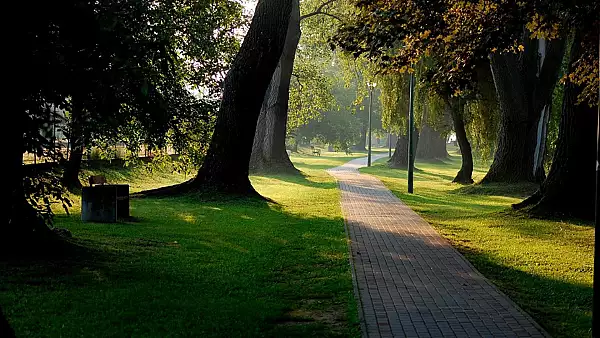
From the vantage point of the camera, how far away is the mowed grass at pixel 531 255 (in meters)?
7.83

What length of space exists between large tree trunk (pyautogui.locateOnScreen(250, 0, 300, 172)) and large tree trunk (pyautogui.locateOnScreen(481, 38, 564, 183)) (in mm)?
12802

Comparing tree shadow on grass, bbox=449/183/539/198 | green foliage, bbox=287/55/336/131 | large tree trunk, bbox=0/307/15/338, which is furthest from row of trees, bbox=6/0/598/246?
green foliage, bbox=287/55/336/131

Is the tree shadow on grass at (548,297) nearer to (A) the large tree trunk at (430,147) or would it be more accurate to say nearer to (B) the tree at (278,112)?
(B) the tree at (278,112)

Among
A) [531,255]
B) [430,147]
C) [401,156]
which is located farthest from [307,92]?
[531,255]

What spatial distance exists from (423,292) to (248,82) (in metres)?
12.4

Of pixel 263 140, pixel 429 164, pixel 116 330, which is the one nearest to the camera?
pixel 116 330

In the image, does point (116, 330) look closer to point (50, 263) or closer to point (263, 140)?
point (50, 263)

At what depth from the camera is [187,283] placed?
848cm

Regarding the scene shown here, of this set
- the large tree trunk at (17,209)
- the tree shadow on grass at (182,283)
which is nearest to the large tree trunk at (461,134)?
the tree shadow on grass at (182,283)

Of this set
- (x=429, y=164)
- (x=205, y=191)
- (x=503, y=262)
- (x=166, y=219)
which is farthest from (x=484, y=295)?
(x=429, y=164)

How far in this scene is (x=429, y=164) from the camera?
199 feet

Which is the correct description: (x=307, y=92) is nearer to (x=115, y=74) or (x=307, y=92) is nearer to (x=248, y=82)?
(x=248, y=82)

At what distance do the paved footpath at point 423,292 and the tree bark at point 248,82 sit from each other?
6.32 metres

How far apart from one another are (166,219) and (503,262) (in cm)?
761
